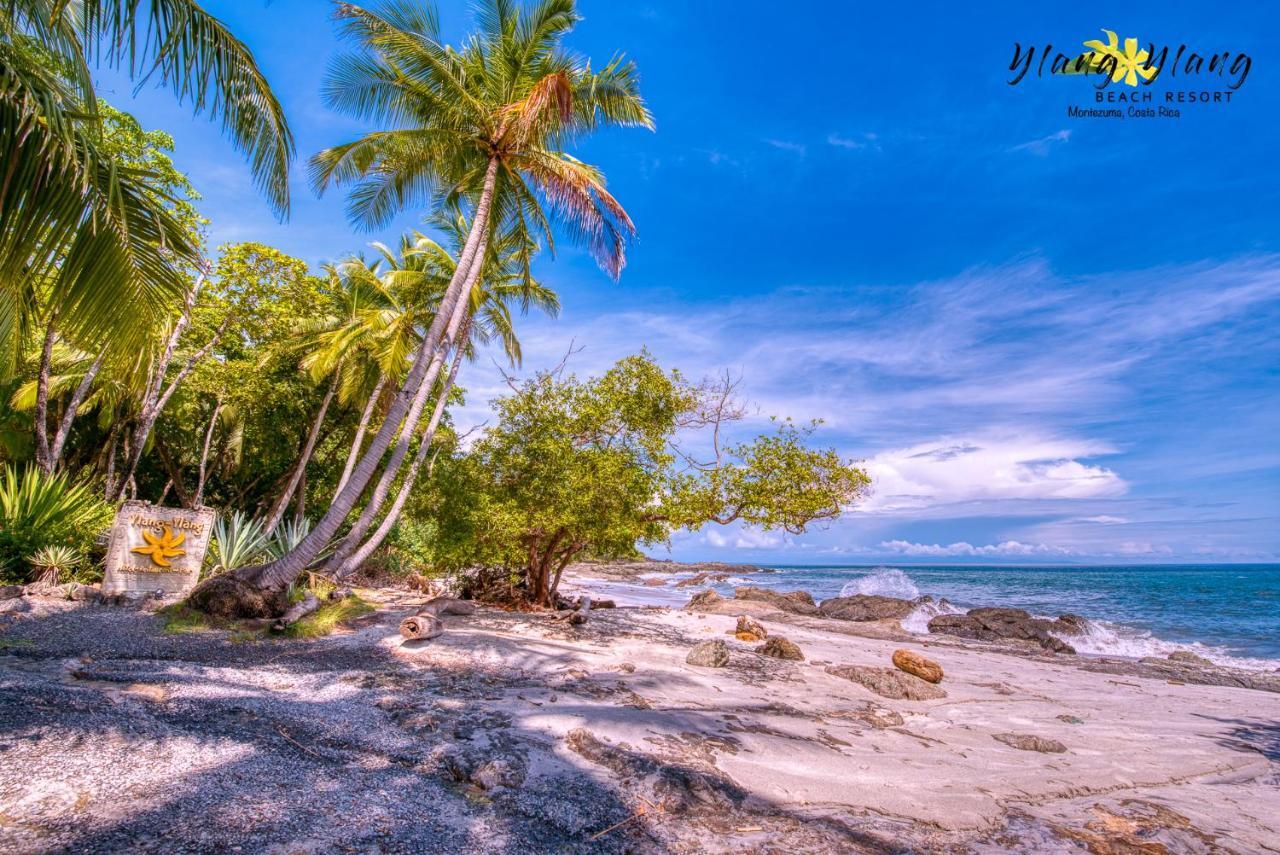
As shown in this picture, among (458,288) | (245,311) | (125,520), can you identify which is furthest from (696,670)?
(245,311)

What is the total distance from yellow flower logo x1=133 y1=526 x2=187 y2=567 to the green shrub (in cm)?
172

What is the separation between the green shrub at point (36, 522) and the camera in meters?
8.36

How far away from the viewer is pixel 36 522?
864 cm

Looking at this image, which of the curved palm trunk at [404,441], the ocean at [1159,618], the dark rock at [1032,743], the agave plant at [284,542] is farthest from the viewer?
the ocean at [1159,618]

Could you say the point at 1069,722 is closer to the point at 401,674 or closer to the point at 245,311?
the point at 401,674

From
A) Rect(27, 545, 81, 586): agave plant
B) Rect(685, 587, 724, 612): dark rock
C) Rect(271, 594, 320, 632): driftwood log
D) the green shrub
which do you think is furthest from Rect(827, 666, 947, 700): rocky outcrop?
the green shrub

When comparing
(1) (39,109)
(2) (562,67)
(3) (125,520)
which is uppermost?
(2) (562,67)

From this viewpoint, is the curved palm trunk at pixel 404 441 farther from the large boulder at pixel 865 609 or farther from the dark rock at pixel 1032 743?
the large boulder at pixel 865 609

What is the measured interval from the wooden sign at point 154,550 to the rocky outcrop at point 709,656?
24.0 feet

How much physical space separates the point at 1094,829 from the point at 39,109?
786 centimetres

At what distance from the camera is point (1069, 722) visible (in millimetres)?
6512

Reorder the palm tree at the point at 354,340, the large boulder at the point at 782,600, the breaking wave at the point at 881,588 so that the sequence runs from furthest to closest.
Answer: the breaking wave at the point at 881,588, the large boulder at the point at 782,600, the palm tree at the point at 354,340

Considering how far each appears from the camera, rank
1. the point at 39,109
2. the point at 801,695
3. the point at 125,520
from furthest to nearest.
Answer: the point at 125,520
the point at 801,695
the point at 39,109

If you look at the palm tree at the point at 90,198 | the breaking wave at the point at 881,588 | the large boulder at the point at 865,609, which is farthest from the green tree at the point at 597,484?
the breaking wave at the point at 881,588
